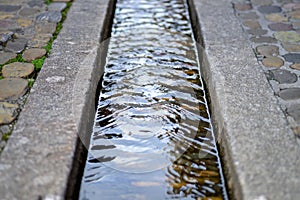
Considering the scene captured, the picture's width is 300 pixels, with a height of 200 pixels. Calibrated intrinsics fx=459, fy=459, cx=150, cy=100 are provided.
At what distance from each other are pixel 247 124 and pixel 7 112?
56.0 inches

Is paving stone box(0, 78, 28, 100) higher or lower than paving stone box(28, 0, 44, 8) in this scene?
lower

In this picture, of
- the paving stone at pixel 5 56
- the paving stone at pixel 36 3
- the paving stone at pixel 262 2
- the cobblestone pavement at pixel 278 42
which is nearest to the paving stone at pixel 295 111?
the cobblestone pavement at pixel 278 42

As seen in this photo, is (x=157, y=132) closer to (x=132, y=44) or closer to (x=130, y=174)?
(x=130, y=174)

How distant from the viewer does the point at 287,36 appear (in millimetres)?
3791

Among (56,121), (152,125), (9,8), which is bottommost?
(152,125)

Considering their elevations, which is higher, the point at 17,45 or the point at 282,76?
the point at 17,45

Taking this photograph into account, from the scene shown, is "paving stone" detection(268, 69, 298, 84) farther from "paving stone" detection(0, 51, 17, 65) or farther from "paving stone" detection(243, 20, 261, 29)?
"paving stone" detection(0, 51, 17, 65)

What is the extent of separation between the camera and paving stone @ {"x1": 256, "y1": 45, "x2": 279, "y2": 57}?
11.5 ft

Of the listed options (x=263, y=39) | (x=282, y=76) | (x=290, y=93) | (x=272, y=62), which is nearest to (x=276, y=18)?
(x=263, y=39)

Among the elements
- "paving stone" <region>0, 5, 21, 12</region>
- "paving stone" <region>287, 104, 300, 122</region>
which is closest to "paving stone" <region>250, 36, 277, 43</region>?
"paving stone" <region>287, 104, 300, 122</region>

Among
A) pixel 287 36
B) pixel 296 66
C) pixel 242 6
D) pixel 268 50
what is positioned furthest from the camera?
pixel 242 6

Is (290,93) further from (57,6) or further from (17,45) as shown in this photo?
(57,6)

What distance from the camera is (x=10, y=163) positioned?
7.56ft

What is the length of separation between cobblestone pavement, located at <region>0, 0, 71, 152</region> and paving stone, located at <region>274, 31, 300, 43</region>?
73.3 inches
